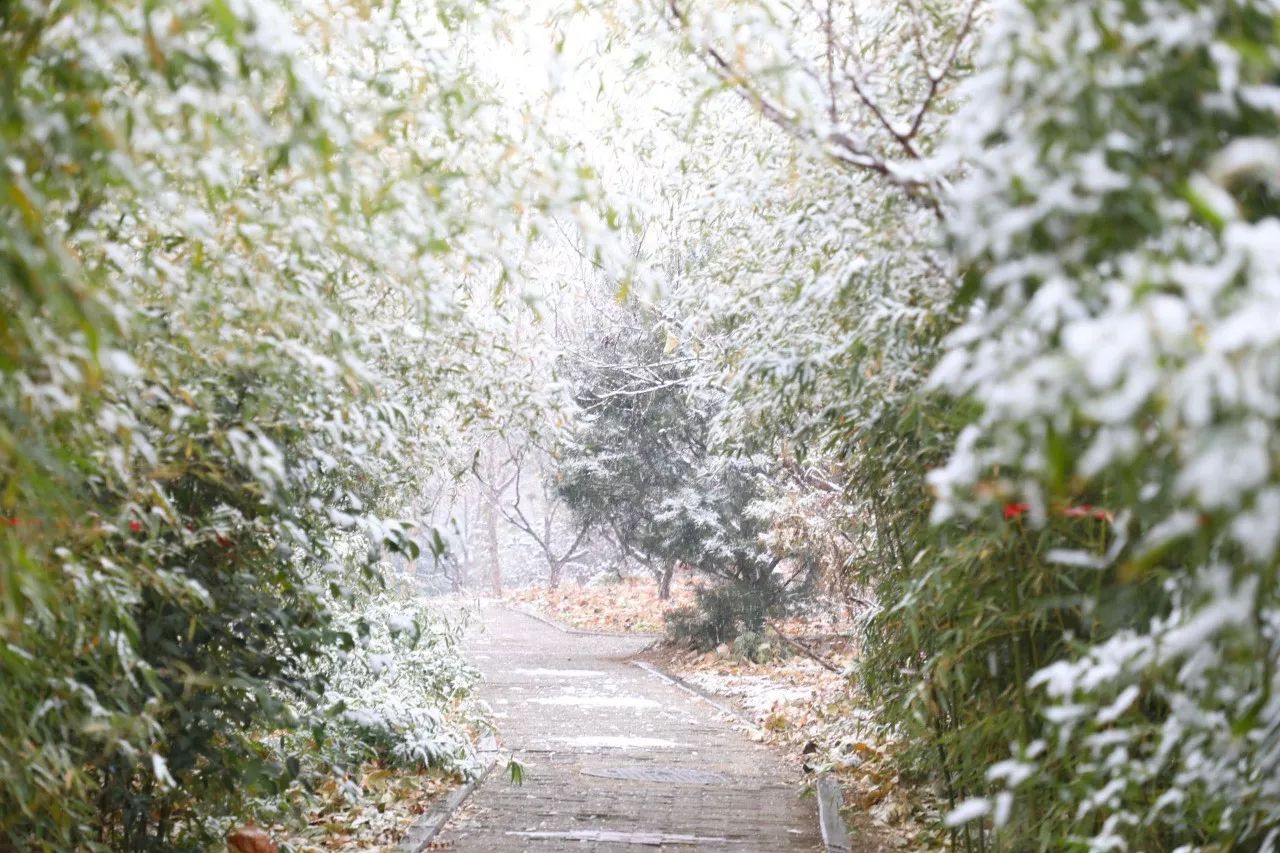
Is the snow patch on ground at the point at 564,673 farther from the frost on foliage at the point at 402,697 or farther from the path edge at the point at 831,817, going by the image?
the path edge at the point at 831,817

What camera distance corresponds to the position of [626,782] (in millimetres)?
7457

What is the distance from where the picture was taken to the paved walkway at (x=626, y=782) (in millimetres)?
6020

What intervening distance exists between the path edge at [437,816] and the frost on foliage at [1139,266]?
4754 millimetres

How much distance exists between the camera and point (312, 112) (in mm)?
1998

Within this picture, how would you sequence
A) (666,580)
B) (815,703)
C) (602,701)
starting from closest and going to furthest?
1. (815,703)
2. (602,701)
3. (666,580)

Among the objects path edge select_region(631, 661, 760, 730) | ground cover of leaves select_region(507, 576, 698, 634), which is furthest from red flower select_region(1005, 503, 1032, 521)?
ground cover of leaves select_region(507, 576, 698, 634)

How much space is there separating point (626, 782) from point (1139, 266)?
6768mm

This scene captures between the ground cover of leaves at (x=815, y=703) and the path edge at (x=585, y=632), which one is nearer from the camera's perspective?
the ground cover of leaves at (x=815, y=703)

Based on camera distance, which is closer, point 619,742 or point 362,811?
point 362,811

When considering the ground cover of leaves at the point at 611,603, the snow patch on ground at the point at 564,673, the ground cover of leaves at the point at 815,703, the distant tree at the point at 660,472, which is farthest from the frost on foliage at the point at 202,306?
the ground cover of leaves at the point at 611,603

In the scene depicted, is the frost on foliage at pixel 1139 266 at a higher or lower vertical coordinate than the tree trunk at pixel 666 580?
lower

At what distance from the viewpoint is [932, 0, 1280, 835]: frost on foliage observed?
112 cm

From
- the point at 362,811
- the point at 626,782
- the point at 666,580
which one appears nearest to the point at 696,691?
the point at 626,782

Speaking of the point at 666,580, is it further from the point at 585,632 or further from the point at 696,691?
the point at 696,691
